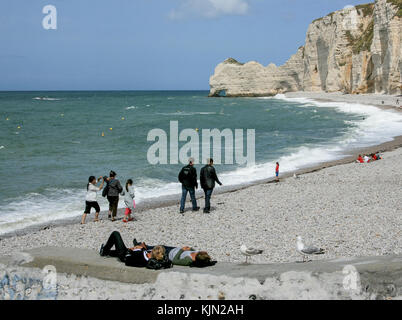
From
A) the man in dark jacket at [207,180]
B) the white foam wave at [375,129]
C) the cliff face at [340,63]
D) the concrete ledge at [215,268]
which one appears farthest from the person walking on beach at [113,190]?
the cliff face at [340,63]

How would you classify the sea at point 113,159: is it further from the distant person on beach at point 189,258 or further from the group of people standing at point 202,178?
the distant person on beach at point 189,258

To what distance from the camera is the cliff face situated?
68062 millimetres

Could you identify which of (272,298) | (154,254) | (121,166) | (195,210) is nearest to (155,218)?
(195,210)

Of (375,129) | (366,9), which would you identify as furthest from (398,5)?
(375,129)

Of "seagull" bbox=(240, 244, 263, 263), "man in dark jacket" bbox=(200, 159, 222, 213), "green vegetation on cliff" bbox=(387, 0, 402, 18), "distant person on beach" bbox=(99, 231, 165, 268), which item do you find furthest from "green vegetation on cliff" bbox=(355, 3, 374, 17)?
"distant person on beach" bbox=(99, 231, 165, 268)

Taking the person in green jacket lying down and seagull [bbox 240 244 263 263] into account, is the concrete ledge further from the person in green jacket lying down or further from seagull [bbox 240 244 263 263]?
seagull [bbox 240 244 263 263]

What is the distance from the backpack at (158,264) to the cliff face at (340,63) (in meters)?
67.8

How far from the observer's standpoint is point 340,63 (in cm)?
8775

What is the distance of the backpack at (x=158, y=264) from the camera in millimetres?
6410

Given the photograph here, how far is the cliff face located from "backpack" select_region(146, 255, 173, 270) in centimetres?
6776

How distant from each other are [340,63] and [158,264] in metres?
88.7

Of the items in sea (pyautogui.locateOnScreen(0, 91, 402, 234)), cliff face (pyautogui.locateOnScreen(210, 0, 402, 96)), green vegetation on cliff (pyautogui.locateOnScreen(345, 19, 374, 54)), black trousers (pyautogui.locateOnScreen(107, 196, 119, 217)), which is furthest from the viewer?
green vegetation on cliff (pyautogui.locateOnScreen(345, 19, 374, 54))
